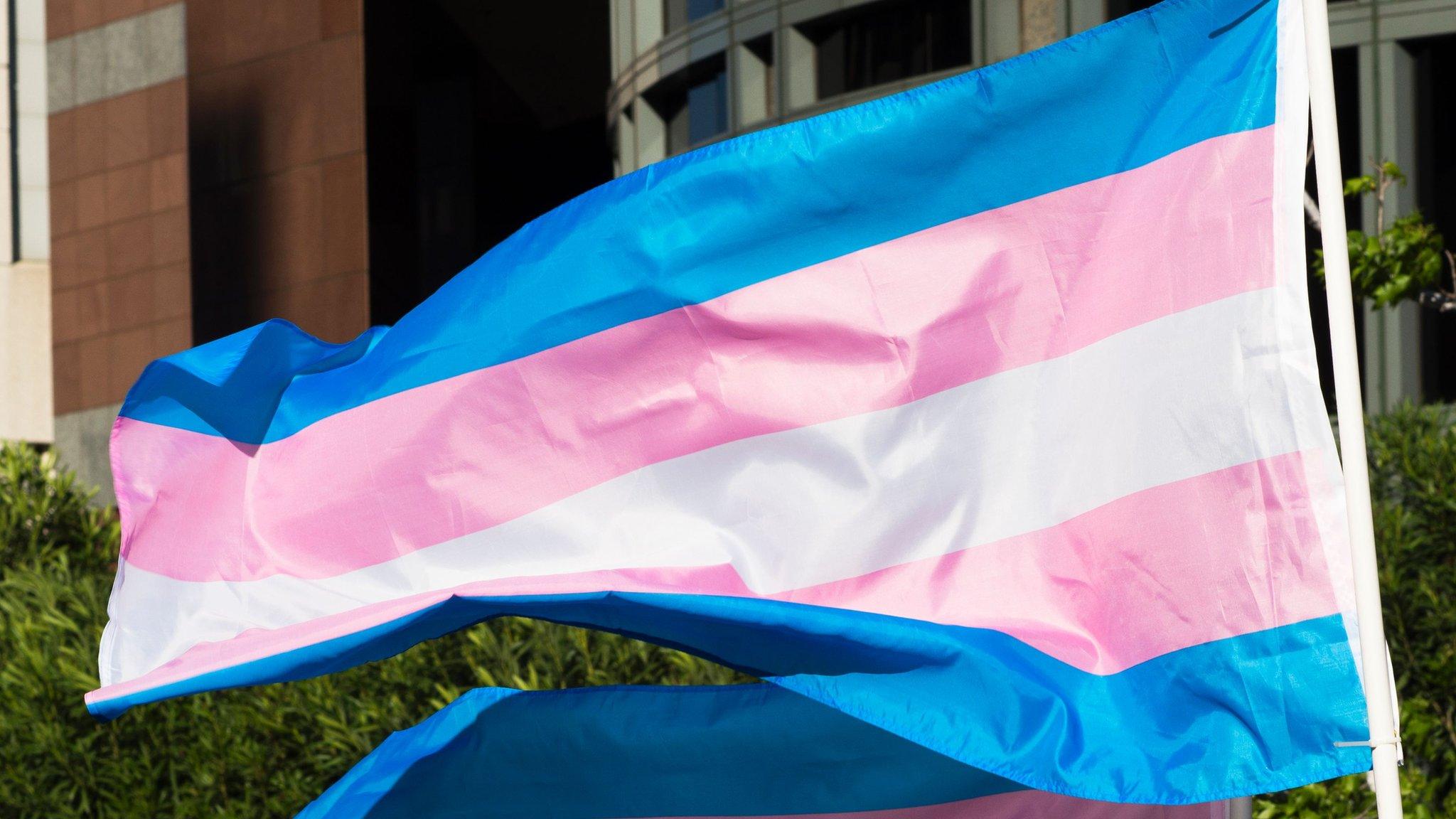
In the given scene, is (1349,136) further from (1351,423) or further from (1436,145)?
(1351,423)

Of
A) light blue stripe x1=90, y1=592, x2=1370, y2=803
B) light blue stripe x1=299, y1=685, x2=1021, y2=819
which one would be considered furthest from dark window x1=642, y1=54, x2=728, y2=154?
light blue stripe x1=90, y1=592, x2=1370, y2=803

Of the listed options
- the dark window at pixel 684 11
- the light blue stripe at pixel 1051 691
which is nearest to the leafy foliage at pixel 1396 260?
the light blue stripe at pixel 1051 691

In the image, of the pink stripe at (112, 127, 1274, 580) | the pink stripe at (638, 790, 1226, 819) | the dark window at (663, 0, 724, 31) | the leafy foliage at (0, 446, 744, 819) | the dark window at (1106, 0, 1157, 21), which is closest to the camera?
the pink stripe at (112, 127, 1274, 580)

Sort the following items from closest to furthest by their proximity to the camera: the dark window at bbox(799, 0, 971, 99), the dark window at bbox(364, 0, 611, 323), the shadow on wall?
the dark window at bbox(799, 0, 971, 99)
the shadow on wall
the dark window at bbox(364, 0, 611, 323)

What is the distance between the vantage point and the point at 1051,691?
3951mm

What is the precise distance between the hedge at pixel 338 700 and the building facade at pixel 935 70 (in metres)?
1.57

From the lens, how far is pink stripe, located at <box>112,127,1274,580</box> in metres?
4.23

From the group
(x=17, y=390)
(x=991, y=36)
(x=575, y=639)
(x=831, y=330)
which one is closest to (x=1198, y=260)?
(x=831, y=330)

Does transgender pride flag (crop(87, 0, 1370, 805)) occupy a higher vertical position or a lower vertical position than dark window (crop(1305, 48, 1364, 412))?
lower

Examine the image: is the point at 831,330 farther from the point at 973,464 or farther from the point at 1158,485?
the point at 1158,485

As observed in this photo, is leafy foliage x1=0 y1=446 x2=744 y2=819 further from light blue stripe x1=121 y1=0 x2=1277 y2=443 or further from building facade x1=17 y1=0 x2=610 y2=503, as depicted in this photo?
building facade x1=17 y1=0 x2=610 y2=503

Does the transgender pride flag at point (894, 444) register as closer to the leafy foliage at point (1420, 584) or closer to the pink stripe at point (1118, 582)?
the pink stripe at point (1118, 582)

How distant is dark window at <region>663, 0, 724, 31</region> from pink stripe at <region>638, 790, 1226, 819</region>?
15.5 meters

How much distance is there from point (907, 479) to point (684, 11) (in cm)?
1611
